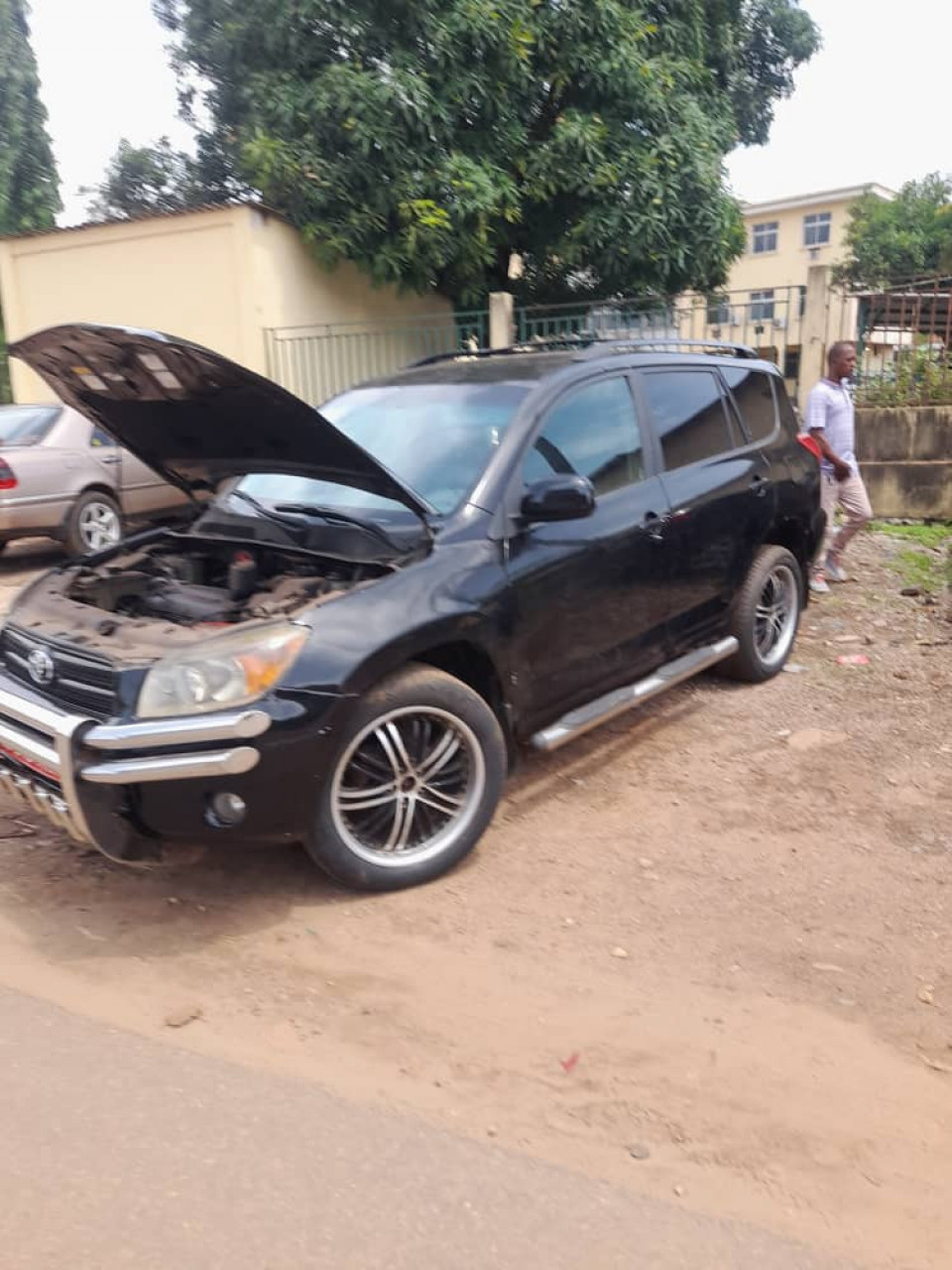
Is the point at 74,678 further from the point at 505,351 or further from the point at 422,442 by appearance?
the point at 505,351

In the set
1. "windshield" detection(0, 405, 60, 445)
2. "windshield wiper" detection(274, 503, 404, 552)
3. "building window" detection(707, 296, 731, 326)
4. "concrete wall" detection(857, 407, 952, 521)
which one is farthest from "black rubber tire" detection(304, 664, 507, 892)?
"building window" detection(707, 296, 731, 326)

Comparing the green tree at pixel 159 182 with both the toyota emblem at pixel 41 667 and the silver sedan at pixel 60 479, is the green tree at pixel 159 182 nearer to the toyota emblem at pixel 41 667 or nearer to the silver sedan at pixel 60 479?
the silver sedan at pixel 60 479

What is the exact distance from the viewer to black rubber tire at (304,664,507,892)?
3.20 m

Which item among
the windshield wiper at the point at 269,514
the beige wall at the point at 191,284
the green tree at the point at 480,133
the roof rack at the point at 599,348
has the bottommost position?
the windshield wiper at the point at 269,514

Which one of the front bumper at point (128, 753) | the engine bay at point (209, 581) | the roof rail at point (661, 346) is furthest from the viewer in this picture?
the roof rail at point (661, 346)

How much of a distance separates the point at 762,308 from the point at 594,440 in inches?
274

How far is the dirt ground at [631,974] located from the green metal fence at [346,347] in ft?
31.7

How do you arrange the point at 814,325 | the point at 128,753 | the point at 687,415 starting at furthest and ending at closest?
the point at 814,325 < the point at 687,415 < the point at 128,753

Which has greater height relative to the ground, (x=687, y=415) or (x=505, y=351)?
(x=505, y=351)

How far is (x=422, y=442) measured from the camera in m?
4.16

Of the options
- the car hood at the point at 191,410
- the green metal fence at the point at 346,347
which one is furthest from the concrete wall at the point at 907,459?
the car hood at the point at 191,410

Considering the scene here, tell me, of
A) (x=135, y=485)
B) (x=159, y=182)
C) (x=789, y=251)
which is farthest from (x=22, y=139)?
(x=789, y=251)

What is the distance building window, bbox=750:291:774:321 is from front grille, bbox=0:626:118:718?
870cm

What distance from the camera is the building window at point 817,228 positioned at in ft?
145
